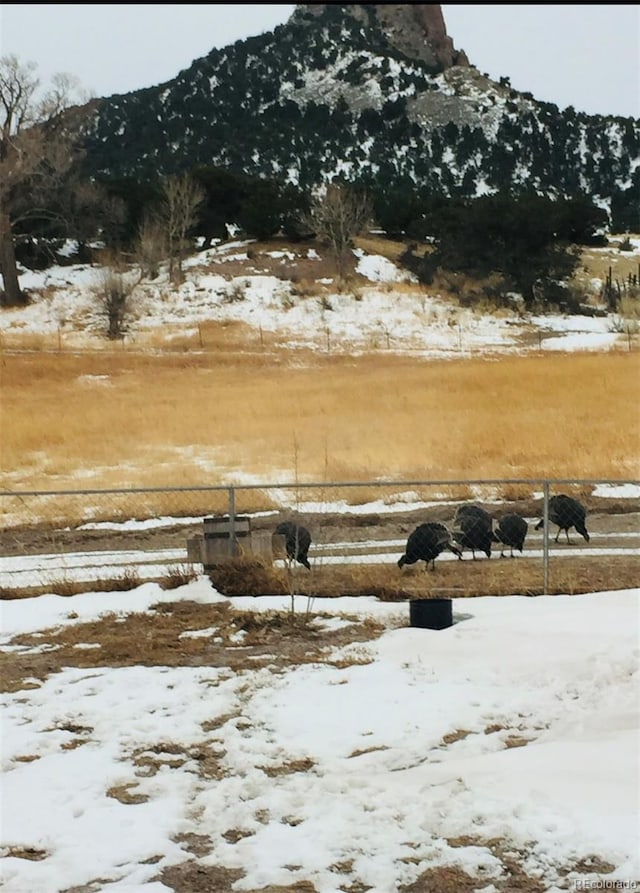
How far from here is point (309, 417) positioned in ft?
84.4

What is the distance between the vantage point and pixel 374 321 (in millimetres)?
43781

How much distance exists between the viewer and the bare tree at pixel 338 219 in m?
52.6

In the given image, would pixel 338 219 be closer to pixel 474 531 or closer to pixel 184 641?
pixel 474 531

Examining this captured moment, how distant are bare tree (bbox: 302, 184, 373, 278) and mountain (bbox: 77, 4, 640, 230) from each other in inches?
954

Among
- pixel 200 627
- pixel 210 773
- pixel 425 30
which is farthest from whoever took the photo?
pixel 425 30

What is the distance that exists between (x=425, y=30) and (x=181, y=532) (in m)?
129

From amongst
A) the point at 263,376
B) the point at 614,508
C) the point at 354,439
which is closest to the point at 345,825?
the point at 614,508

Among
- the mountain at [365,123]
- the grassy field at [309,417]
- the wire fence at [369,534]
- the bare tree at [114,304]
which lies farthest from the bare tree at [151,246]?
the wire fence at [369,534]

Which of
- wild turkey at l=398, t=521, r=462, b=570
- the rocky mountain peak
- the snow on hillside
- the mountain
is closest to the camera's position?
wild turkey at l=398, t=521, r=462, b=570

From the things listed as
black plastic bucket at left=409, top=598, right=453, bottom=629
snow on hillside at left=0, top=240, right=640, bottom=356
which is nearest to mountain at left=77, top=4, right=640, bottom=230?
snow on hillside at left=0, top=240, right=640, bottom=356

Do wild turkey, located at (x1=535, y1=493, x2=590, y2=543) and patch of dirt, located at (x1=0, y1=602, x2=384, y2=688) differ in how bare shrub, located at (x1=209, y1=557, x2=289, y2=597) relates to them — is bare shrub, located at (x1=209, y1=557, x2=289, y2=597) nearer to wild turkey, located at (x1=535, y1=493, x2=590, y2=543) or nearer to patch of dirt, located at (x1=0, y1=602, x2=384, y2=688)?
patch of dirt, located at (x1=0, y1=602, x2=384, y2=688)

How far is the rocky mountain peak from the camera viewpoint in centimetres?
12681

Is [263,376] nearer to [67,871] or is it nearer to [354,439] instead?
[354,439]

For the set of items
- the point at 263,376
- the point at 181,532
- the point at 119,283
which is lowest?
the point at 181,532
